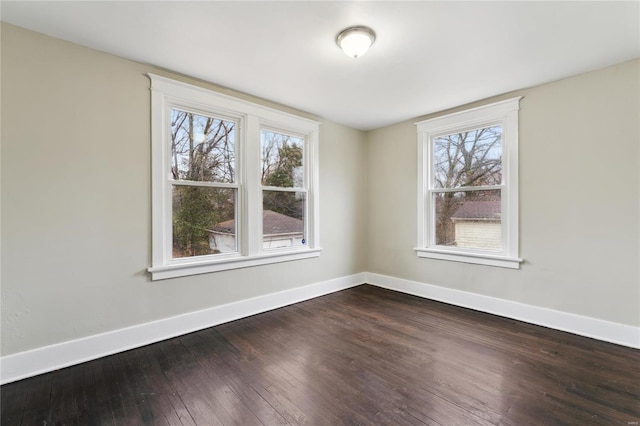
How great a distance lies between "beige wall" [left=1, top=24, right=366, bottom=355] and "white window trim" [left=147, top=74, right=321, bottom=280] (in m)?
0.09

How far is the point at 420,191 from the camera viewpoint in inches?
158

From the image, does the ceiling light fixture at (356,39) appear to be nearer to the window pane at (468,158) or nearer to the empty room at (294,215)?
the empty room at (294,215)

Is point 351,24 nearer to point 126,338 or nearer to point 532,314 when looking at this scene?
point 126,338

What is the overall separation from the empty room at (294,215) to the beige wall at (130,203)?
15mm

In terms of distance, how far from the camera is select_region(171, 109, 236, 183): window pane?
2.88 metres

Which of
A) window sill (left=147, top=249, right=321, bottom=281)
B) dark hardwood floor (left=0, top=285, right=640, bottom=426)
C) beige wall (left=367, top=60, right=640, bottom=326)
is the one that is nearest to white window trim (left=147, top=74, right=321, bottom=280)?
window sill (left=147, top=249, right=321, bottom=281)

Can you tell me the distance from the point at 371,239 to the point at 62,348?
151 inches

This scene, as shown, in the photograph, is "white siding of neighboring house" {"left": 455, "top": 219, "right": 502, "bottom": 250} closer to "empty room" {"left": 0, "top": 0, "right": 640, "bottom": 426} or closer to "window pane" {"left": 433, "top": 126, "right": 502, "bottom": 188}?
"empty room" {"left": 0, "top": 0, "right": 640, "bottom": 426}

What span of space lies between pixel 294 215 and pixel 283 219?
0.67ft

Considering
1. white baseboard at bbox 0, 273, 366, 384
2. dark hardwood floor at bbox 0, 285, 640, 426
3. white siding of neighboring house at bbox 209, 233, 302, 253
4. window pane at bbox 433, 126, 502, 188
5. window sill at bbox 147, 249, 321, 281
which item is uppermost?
window pane at bbox 433, 126, 502, 188

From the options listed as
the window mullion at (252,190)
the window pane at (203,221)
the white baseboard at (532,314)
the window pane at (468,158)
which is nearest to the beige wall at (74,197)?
the window pane at (203,221)

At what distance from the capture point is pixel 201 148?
3035 mm

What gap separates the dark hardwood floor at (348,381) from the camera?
1.69 m

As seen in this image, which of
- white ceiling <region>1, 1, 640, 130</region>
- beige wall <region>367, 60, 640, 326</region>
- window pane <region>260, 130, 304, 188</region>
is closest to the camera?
white ceiling <region>1, 1, 640, 130</region>
